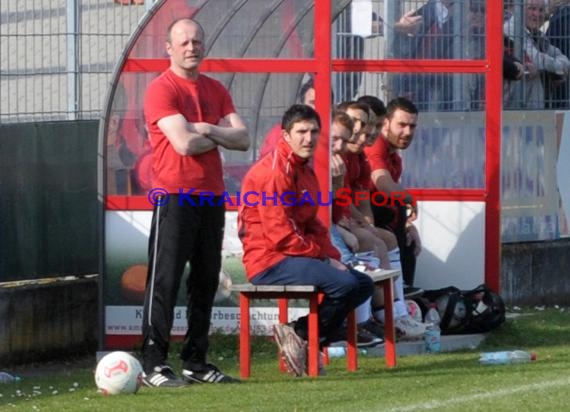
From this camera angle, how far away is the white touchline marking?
8570 millimetres

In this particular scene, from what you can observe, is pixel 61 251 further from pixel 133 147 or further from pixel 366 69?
pixel 366 69

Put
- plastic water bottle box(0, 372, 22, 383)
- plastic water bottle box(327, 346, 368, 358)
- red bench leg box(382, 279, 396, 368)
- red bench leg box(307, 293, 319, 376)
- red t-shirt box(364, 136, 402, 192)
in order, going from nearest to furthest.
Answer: red bench leg box(307, 293, 319, 376) < plastic water bottle box(0, 372, 22, 383) < red bench leg box(382, 279, 396, 368) < plastic water bottle box(327, 346, 368, 358) < red t-shirt box(364, 136, 402, 192)

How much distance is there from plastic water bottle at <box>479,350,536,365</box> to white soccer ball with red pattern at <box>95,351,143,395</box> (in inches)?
108

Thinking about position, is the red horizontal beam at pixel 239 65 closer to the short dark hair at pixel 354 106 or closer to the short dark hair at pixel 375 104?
the short dark hair at pixel 354 106

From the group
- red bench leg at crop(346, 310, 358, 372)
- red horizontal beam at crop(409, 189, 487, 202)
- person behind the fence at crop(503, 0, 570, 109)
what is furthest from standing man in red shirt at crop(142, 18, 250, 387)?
person behind the fence at crop(503, 0, 570, 109)

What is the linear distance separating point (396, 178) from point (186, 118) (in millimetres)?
3246

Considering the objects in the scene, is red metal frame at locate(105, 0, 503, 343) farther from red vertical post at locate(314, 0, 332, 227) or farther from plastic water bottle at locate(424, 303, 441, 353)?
plastic water bottle at locate(424, 303, 441, 353)

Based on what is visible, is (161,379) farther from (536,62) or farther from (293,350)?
(536,62)

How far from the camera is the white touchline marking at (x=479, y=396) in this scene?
857cm

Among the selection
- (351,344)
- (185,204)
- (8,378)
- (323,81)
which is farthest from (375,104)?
(8,378)

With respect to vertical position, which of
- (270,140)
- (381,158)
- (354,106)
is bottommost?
(381,158)

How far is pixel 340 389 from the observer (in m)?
9.51

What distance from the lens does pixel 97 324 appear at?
12.5 meters

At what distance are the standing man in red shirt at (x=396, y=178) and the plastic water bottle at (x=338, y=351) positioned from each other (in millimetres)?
1305
